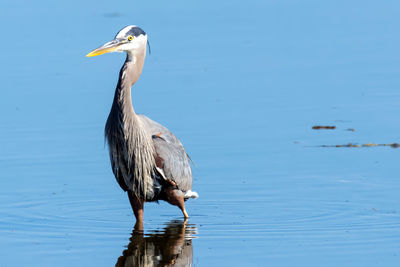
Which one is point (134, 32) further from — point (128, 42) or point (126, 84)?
point (126, 84)

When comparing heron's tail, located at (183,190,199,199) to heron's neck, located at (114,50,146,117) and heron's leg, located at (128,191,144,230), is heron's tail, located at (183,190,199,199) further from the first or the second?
heron's neck, located at (114,50,146,117)

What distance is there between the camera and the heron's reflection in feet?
26.2

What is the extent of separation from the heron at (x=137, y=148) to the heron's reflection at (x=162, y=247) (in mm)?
337

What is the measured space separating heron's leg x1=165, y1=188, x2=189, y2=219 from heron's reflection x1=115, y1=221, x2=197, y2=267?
154mm

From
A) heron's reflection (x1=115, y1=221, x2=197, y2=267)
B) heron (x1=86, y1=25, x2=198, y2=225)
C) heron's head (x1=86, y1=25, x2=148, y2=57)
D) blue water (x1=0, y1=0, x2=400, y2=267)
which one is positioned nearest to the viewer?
heron's reflection (x1=115, y1=221, x2=197, y2=267)

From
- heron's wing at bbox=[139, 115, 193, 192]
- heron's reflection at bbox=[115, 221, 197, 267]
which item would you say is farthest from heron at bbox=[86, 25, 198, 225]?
heron's reflection at bbox=[115, 221, 197, 267]

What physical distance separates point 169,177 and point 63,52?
25.4 ft

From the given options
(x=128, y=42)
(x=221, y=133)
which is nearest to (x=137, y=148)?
(x=128, y=42)

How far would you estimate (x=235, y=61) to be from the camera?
1572 cm

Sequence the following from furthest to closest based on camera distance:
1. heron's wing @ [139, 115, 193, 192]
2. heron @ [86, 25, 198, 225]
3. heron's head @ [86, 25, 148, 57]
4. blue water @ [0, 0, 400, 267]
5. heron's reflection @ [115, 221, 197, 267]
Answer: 1. heron's wing @ [139, 115, 193, 192]
2. heron @ [86, 25, 198, 225]
3. heron's head @ [86, 25, 148, 57]
4. blue water @ [0, 0, 400, 267]
5. heron's reflection @ [115, 221, 197, 267]

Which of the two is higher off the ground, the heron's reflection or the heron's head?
the heron's head

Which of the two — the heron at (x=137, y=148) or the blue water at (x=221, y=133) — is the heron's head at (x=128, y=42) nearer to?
the heron at (x=137, y=148)

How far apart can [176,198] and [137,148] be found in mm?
718

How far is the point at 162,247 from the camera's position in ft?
27.9
